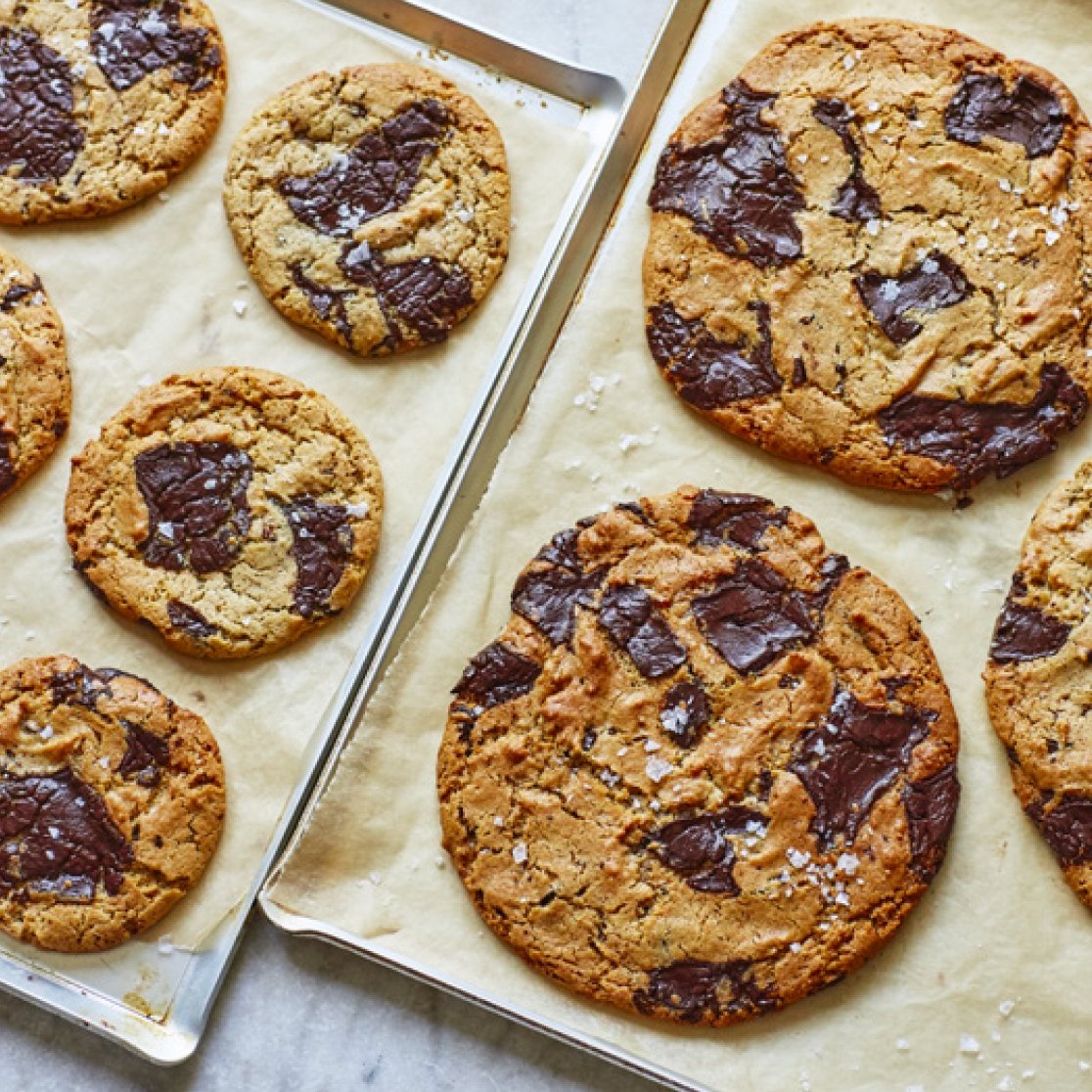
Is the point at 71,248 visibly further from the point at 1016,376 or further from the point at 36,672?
the point at 1016,376

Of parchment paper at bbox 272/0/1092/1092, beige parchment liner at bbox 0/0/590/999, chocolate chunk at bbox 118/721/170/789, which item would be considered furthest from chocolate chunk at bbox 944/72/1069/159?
chocolate chunk at bbox 118/721/170/789

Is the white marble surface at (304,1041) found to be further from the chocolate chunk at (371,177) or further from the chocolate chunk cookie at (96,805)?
the chocolate chunk at (371,177)

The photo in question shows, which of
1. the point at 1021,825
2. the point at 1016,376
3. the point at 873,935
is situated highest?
the point at 1016,376

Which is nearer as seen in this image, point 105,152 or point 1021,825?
point 1021,825

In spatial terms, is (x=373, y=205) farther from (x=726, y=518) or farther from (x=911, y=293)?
(x=911, y=293)

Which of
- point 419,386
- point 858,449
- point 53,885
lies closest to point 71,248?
point 419,386

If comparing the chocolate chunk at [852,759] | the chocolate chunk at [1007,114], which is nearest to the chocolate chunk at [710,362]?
the chocolate chunk at [1007,114]
